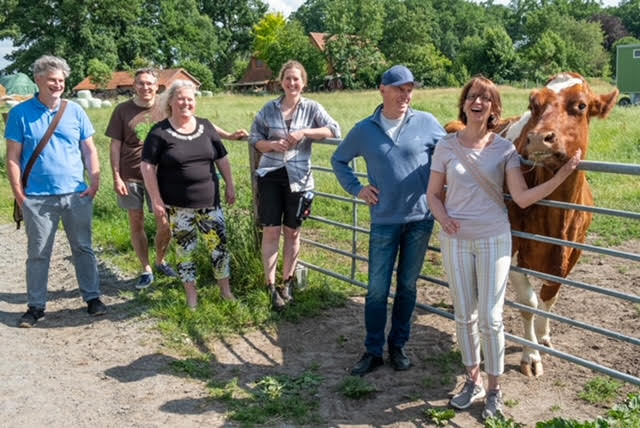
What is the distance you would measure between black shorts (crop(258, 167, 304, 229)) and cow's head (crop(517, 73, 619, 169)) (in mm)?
1988

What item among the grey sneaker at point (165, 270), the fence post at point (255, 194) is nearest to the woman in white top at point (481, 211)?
the fence post at point (255, 194)

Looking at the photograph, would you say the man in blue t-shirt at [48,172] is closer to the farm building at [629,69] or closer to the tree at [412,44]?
the farm building at [629,69]

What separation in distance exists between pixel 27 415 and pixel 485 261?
307 centimetres

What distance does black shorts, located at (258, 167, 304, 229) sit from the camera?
530cm

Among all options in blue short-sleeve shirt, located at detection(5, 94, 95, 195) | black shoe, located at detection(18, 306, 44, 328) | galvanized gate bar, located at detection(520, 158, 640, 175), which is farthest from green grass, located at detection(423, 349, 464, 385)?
black shoe, located at detection(18, 306, 44, 328)

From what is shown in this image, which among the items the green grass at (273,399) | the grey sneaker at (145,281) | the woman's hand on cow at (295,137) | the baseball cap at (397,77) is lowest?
the green grass at (273,399)

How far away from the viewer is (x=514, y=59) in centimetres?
6788

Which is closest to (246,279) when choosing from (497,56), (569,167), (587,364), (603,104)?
(587,364)

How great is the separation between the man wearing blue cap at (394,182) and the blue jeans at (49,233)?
2563 millimetres

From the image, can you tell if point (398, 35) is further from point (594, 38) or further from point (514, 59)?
point (594, 38)

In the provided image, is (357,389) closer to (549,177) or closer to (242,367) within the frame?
(242,367)

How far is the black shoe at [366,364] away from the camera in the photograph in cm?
450

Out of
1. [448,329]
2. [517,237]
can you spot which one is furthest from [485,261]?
[448,329]

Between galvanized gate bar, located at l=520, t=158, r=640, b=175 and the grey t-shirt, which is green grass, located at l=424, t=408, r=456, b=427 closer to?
the grey t-shirt
